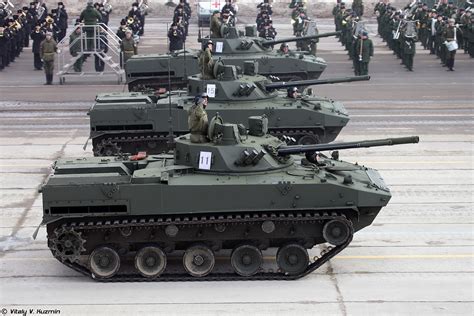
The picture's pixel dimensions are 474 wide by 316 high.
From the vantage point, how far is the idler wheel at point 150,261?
1948 centimetres

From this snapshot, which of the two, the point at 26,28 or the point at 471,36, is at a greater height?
the point at 471,36

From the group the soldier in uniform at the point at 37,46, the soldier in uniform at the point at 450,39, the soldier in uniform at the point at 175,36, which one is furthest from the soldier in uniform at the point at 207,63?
the soldier in uniform at the point at 175,36

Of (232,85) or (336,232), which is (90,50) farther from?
(336,232)

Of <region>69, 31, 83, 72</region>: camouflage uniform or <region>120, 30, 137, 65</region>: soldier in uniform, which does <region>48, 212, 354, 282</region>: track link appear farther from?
<region>69, 31, 83, 72</region>: camouflage uniform

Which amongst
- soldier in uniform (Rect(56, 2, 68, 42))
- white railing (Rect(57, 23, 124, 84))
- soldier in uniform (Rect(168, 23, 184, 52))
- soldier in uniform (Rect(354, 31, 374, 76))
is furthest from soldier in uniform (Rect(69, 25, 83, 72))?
soldier in uniform (Rect(354, 31, 374, 76))

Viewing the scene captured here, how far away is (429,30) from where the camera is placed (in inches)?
1996

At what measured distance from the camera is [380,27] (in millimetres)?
55188

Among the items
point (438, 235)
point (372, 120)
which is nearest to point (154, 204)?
point (438, 235)

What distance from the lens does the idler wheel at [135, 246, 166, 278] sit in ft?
63.9

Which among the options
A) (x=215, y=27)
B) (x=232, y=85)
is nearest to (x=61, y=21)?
(x=215, y=27)

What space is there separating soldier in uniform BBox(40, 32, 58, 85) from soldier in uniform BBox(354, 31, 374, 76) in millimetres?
11567

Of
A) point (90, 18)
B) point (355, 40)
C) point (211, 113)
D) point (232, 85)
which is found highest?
point (232, 85)

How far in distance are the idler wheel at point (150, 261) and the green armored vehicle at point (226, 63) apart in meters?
17.2

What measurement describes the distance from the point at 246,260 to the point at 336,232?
1.63 m
